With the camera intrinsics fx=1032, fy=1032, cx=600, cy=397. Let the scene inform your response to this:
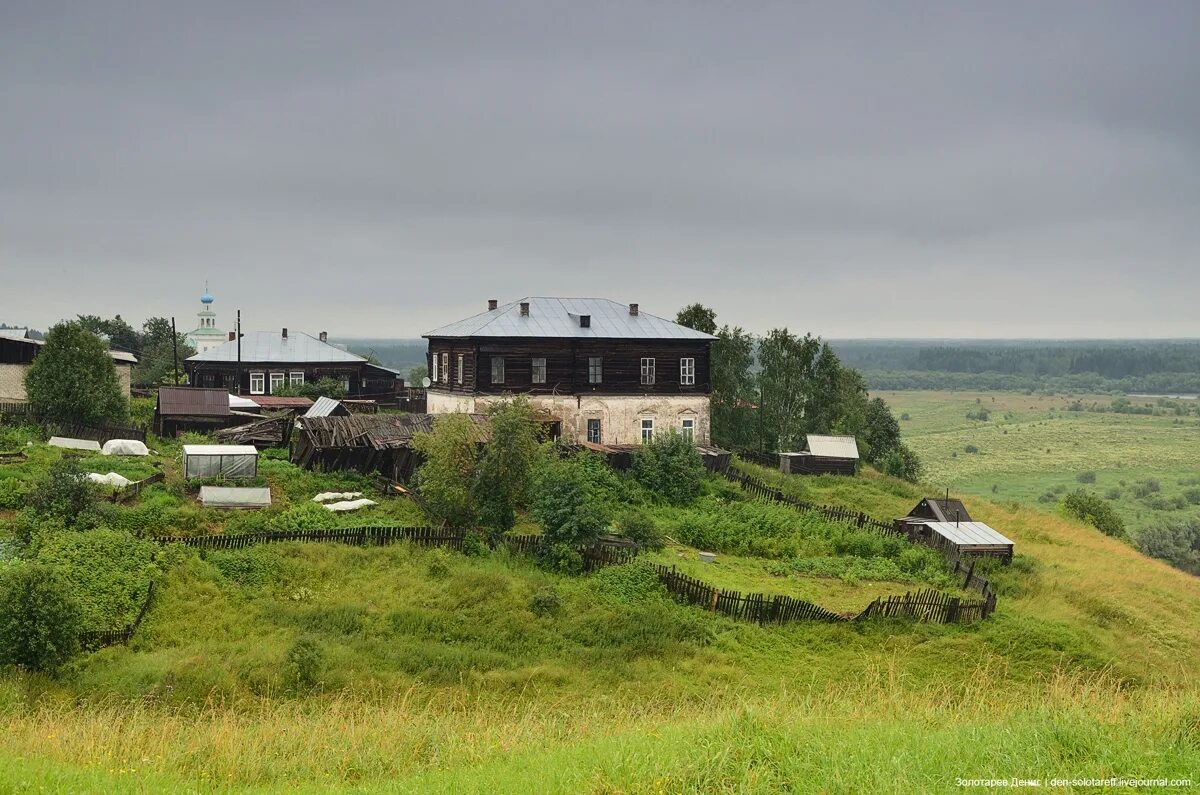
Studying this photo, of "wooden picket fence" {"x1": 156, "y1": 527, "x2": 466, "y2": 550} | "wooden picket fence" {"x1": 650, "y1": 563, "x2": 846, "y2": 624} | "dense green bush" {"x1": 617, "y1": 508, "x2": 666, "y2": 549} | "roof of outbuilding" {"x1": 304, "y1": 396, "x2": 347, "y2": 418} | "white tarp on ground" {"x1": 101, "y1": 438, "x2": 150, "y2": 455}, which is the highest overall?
"roof of outbuilding" {"x1": 304, "y1": 396, "x2": 347, "y2": 418}

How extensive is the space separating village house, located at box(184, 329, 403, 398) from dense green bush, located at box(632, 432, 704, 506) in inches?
1093

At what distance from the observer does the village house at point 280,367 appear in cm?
5859

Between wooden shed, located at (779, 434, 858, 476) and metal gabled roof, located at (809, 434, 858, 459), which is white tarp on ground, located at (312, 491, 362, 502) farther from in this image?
metal gabled roof, located at (809, 434, 858, 459)

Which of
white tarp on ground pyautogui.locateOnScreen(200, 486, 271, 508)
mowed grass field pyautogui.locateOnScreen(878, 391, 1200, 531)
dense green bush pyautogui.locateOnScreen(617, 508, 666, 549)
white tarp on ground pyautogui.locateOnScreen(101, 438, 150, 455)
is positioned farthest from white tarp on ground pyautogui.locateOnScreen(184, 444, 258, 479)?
mowed grass field pyautogui.locateOnScreen(878, 391, 1200, 531)

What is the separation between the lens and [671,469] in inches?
1341

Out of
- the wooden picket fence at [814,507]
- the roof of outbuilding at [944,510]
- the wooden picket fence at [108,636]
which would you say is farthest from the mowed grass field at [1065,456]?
the wooden picket fence at [108,636]

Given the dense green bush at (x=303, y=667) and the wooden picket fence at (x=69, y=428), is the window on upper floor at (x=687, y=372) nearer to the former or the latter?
the wooden picket fence at (x=69, y=428)

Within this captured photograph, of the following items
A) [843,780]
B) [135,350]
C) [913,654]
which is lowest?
[913,654]

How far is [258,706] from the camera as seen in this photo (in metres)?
16.1

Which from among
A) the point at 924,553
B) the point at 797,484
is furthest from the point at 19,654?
the point at 797,484

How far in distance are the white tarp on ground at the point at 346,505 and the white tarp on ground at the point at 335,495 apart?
0.31 m

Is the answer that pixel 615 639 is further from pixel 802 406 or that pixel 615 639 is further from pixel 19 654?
pixel 802 406

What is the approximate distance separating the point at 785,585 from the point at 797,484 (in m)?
13.6

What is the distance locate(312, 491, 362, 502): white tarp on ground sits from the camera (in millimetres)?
28406
